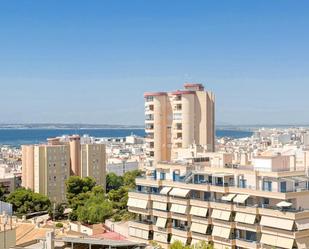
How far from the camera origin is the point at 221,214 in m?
26.4

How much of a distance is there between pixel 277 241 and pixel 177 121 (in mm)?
22807

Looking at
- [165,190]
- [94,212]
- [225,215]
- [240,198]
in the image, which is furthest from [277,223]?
[94,212]

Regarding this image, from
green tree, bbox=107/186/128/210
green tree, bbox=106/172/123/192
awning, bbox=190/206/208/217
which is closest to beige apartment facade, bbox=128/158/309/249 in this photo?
awning, bbox=190/206/208/217

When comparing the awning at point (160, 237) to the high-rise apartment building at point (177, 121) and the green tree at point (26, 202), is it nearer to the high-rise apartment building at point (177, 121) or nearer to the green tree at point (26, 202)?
the high-rise apartment building at point (177, 121)

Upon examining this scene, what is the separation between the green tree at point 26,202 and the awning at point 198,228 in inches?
757

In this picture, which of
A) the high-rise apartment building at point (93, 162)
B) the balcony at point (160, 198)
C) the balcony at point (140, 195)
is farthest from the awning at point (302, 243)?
the high-rise apartment building at point (93, 162)

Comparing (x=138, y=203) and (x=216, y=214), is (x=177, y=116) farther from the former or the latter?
(x=216, y=214)

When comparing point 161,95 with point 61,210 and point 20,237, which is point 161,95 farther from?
point 20,237

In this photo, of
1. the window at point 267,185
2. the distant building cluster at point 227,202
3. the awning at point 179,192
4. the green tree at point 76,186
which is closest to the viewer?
the distant building cluster at point 227,202

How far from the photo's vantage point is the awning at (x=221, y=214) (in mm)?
26172

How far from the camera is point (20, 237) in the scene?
2938 cm

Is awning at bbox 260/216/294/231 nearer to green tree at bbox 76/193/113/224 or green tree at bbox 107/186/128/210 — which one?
green tree at bbox 76/193/113/224

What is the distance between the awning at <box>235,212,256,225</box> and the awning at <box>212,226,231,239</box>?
0.77 meters

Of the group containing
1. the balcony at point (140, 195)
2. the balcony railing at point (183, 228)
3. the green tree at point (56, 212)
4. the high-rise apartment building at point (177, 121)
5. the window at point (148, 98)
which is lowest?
the green tree at point (56, 212)
